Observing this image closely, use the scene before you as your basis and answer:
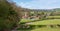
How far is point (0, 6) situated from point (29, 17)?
722cm

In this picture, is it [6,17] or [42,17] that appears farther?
[42,17]

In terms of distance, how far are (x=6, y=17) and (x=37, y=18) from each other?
7.19 metres

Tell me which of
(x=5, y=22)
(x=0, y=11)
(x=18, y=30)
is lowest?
(x=18, y=30)

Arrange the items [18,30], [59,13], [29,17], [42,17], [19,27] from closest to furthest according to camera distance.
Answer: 1. [18,30]
2. [19,27]
3. [29,17]
4. [42,17]
5. [59,13]

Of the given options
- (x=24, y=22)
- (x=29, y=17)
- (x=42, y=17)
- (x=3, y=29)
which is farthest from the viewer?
(x=42, y=17)

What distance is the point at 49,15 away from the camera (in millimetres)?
17359

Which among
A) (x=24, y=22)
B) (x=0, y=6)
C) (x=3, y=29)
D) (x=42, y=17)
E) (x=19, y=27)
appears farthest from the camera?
(x=42, y=17)

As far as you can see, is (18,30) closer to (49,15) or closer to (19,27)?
(19,27)

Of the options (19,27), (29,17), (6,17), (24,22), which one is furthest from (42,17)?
(6,17)

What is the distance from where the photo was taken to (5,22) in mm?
8992

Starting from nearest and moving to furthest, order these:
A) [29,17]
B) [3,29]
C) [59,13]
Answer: [3,29], [29,17], [59,13]

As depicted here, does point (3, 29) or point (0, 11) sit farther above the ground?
point (0, 11)

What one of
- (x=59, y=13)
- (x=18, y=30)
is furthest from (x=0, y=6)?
(x=59, y=13)

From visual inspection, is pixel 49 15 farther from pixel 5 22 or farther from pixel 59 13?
pixel 5 22
